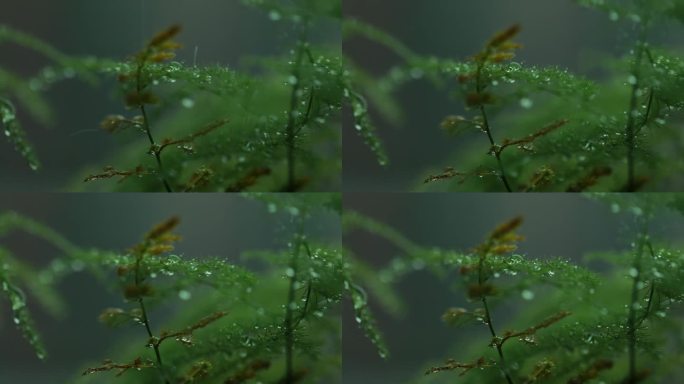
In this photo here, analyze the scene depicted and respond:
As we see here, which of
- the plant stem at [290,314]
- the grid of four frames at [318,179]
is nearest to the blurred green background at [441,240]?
the grid of four frames at [318,179]

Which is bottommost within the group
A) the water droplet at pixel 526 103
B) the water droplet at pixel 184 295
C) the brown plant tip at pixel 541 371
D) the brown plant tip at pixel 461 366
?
the brown plant tip at pixel 541 371

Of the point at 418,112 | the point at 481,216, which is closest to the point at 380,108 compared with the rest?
the point at 418,112

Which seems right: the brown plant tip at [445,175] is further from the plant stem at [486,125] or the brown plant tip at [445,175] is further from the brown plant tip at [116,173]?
the brown plant tip at [116,173]

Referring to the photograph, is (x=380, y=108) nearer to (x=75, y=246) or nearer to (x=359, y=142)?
(x=359, y=142)

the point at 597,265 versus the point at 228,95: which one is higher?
the point at 228,95

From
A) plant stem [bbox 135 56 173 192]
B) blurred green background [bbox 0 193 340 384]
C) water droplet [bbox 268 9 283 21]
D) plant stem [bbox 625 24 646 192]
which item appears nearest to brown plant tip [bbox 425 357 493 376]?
blurred green background [bbox 0 193 340 384]

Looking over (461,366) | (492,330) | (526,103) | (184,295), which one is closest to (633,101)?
(526,103)

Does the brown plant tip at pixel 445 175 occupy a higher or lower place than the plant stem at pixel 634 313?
higher

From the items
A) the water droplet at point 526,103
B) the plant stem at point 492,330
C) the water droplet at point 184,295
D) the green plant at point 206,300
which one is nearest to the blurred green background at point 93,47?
the green plant at point 206,300
